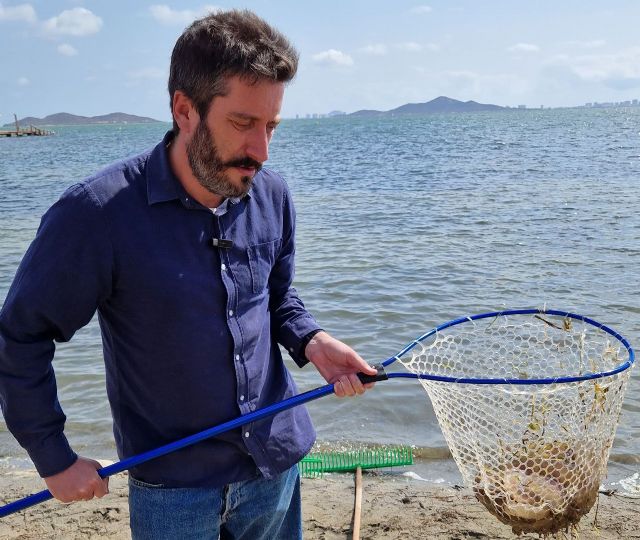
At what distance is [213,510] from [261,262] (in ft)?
2.77

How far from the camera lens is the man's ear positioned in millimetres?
2205

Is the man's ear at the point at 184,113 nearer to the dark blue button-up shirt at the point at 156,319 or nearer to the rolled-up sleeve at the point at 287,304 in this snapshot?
the dark blue button-up shirt at the point at 156,319

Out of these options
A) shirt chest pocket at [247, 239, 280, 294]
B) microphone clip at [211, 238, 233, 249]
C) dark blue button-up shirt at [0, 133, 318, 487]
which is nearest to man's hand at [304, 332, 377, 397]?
dark blue button-up shirt at [0, 133, 318, 487]

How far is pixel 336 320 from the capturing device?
884 centimetres

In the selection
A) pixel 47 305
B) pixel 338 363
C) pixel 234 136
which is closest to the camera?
pixel 47 305

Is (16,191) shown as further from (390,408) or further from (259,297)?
(259,297)

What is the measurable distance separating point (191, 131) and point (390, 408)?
4.68 meters

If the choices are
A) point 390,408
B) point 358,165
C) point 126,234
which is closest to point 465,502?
point 390,408

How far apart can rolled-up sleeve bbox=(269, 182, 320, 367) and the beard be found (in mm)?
462

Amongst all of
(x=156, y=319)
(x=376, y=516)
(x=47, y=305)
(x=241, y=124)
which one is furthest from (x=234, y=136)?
(x=376, y=516)

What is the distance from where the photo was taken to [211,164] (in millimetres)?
2221

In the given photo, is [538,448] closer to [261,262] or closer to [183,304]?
[261,262]

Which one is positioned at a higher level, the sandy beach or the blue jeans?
the blue jeans

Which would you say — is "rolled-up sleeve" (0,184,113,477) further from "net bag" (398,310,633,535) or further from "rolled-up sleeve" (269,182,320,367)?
"net bag" (398,310,633,535)
